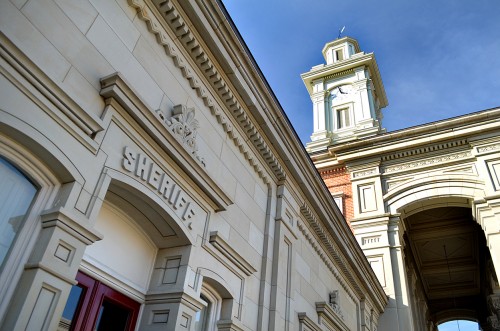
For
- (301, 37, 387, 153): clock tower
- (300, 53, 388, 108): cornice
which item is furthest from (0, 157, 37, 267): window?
(300, 53, 388, 108): cornice

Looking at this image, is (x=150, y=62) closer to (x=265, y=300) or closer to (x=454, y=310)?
(x=265, y=300)

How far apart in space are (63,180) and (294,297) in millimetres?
4454

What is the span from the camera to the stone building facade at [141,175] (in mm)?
2992

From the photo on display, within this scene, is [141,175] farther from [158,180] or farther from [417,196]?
[417,196]

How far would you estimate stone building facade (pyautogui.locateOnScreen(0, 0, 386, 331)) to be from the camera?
2992mm

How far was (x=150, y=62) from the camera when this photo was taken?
442 cm

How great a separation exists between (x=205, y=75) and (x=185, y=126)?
3.28 ft

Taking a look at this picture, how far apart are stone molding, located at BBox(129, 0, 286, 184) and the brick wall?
9.07 meters

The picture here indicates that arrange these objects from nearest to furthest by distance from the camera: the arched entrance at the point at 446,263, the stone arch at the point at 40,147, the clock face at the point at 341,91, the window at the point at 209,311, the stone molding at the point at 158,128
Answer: the stone arch at the point at 40,147 < the stone molding at the point at 158,128 < the window at the point at 209,311 < the arched entrance at the point at 446,263 < the clock face at the point at 341,91

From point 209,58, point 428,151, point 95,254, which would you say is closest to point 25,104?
point 95,254

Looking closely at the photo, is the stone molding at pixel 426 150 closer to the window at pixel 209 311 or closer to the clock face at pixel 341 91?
the clock face at pixel 341 91

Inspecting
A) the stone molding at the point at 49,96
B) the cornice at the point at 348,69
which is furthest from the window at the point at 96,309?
the cornice at the point at 348,69

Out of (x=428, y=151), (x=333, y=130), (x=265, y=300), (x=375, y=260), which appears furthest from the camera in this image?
(x=333, y=130)

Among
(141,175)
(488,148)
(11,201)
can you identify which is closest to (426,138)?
(488,148)
